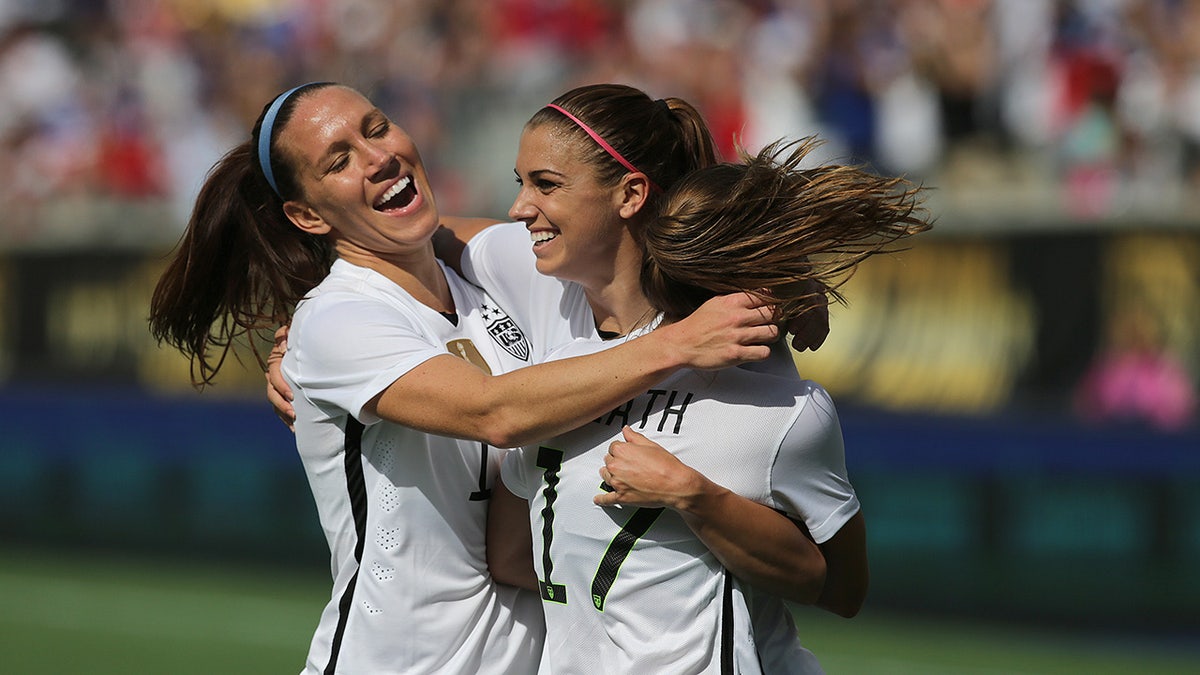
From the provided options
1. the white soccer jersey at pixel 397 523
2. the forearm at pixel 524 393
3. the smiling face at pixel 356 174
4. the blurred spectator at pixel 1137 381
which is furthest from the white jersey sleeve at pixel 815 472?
the blurred spectator at pixel 1137 381

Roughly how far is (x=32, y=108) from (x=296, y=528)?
16.6 feet

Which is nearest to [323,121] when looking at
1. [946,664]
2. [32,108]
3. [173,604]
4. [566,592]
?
[566,592]

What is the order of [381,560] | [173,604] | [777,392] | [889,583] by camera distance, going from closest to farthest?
1. [777,392]
2. [381,560]
3. [889,583]
4. [173,604]

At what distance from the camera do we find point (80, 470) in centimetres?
957

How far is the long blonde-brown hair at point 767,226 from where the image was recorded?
272 centimetres

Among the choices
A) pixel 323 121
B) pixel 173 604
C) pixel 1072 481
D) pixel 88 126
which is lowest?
pixel 173 604

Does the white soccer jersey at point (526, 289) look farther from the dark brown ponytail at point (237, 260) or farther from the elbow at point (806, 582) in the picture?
the elbow at point (806, 582)

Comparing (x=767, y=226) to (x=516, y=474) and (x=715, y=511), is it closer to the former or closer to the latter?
(x=715, y=511)

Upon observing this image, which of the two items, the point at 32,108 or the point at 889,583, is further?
the point at 32,108

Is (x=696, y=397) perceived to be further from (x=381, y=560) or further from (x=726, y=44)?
(x=726, y=44)

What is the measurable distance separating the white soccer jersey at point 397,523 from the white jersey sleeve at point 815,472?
0.73 metres

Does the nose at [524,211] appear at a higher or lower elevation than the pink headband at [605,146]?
lower

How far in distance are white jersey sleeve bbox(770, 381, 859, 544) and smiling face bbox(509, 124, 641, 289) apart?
1.66 feet

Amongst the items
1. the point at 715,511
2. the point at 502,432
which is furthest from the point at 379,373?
the point at 715,511
